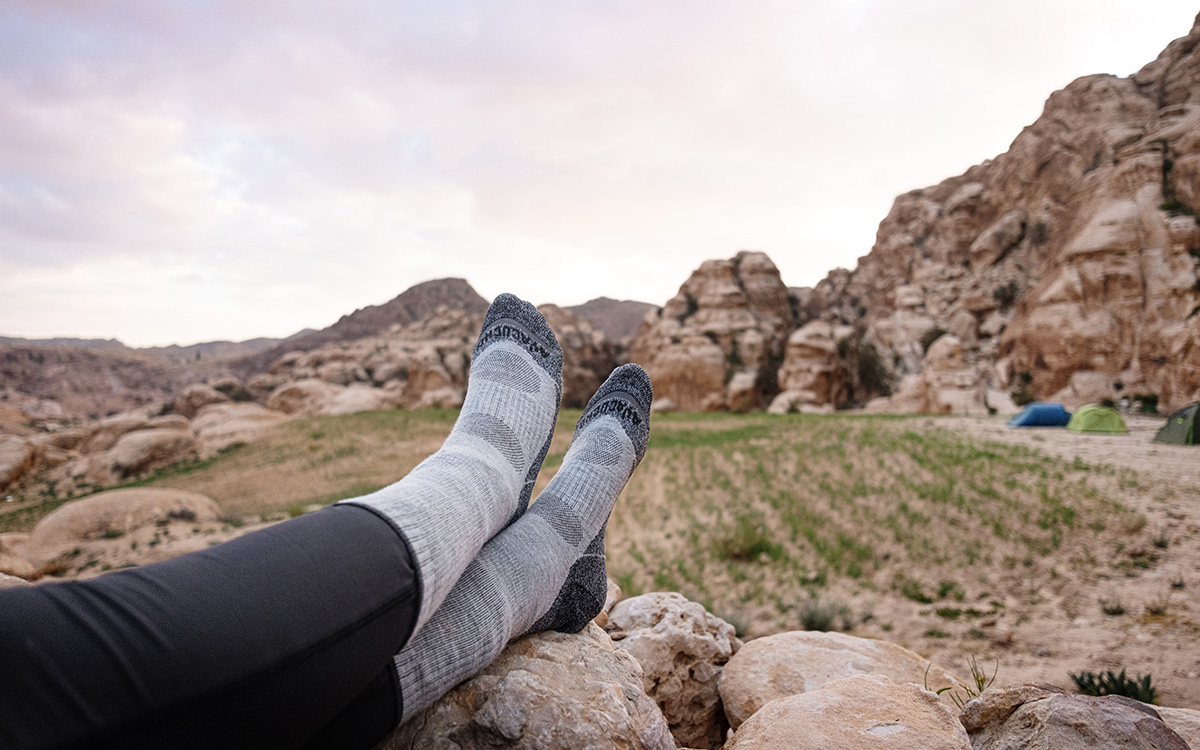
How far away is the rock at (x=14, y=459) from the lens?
48.1 ft

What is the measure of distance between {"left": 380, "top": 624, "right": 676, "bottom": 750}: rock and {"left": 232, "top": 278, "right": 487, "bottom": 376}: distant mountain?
195 feet

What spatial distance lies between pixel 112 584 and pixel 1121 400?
2369cm

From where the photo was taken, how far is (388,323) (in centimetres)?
6762

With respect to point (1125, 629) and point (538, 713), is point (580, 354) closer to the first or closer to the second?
point (1125, 629)

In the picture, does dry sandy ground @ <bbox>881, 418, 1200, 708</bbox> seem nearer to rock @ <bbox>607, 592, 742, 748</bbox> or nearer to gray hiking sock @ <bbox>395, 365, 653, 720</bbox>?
rock @ <bbox>607, 592, 742, 748</bbox>

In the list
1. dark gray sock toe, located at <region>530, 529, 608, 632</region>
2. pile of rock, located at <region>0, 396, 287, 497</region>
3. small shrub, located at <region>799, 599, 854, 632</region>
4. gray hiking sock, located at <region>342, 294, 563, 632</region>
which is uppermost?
gray hiking sock, located at <region>342, 294, 563, 632</region>

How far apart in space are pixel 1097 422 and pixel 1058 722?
43.9 feet

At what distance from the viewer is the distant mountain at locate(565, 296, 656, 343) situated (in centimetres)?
6950

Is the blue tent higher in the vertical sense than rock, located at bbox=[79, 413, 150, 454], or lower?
higher

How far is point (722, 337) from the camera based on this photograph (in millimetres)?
31266

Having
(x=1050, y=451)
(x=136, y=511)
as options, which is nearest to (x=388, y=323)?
(x=136, y=511)

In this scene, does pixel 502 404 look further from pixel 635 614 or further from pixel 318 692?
pixel 635 614

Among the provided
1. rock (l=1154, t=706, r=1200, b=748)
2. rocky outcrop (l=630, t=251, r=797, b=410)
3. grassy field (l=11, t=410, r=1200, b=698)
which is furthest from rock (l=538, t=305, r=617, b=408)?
rock (l=1154, t=706, r=1200, b=748)

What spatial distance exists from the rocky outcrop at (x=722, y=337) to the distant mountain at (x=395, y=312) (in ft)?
111
